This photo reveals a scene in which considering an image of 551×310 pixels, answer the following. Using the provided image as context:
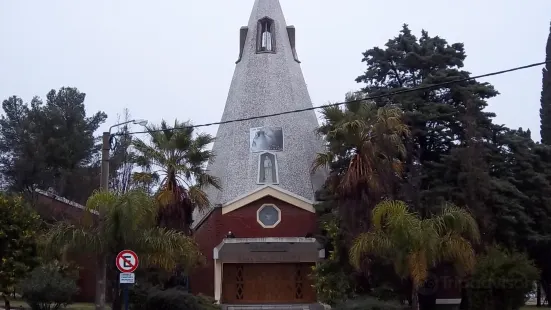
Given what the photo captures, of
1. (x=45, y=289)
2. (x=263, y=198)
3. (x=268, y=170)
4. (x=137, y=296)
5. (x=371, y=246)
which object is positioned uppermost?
(x=268, y=170)

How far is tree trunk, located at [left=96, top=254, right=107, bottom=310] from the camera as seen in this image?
61.9 ft

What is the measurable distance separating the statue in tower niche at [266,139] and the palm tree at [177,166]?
22.7 ft

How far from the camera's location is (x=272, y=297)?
33.4 m

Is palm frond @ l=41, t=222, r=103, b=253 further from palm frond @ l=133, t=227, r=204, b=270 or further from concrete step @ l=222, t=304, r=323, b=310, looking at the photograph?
concrete step @ l=222, t=304, r=323, b=310

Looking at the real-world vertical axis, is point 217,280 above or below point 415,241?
below

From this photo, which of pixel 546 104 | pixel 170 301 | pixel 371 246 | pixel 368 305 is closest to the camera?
pixel 368 305

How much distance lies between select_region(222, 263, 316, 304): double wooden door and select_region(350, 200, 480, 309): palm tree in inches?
436

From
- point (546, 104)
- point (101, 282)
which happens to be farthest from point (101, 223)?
point (546, 104)

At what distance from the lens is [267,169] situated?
113 feet

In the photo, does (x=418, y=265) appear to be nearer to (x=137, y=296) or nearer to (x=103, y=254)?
(x=103, y=254)

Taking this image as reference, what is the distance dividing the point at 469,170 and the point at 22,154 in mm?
31293

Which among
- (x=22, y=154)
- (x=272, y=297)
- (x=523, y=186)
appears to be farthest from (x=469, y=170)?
(x=22, y=154)

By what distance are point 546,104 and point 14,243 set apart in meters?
30.6

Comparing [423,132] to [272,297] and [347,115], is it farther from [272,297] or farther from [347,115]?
[272,297]
